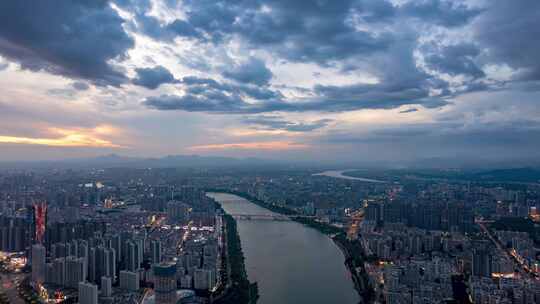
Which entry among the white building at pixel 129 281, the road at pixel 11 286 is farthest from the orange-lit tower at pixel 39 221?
the white building at pixel 129 281

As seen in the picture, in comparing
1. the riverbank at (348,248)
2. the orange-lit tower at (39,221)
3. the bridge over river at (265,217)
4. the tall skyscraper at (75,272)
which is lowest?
the riverbank at (348,248)

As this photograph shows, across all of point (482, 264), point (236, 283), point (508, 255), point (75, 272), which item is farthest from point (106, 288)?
point (508, 255)

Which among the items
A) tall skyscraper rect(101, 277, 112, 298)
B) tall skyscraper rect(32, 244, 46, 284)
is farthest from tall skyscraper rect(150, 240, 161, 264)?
tall skyscraper rect(32, 244, 46, 284)

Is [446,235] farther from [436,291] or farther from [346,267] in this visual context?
[436,291]

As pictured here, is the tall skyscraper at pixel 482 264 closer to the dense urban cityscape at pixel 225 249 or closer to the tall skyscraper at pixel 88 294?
the dense urban cityscape at pixel 225 249

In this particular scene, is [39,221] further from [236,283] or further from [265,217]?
[265,217]

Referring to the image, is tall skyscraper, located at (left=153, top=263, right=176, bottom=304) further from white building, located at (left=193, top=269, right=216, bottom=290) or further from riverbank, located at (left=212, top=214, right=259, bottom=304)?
white building, located at (left=193, top=269, right=216, bottom=290)

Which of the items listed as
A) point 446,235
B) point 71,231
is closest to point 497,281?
point 446,235
